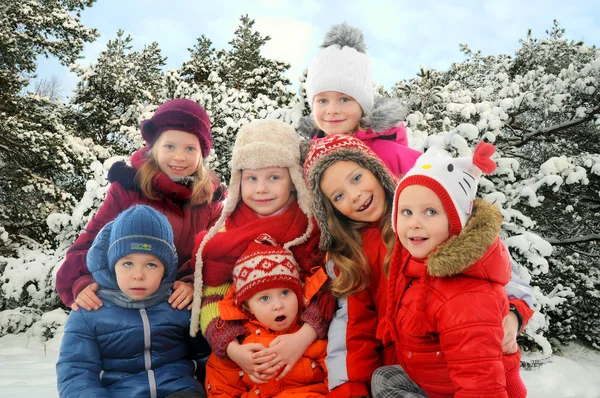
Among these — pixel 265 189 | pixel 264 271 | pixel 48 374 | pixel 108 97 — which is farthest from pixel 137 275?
pixel 108 97

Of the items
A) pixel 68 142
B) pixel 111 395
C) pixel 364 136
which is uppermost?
pixel 68 142

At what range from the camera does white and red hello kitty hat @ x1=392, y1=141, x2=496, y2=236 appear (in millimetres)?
1820

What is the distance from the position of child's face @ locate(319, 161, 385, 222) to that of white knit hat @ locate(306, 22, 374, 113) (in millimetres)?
749

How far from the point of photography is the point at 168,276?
245 cm

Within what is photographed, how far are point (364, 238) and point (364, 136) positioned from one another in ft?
2.27

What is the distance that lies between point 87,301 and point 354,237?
1.37 m

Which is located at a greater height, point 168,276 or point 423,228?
point 423,228

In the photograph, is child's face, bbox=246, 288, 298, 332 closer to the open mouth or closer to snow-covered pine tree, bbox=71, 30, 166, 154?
the open mouth

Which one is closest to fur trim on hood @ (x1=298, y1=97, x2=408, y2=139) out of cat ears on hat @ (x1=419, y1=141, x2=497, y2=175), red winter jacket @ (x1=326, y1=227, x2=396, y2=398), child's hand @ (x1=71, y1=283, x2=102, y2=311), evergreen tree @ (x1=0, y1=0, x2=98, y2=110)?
red winter jacket @ (x1=326, y1=227, x2=396, y2=398)

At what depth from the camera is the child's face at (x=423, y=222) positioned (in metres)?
1.83

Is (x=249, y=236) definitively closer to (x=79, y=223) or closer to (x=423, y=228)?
(x=423, y=228)

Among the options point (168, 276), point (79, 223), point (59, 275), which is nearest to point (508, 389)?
point (168, 276)

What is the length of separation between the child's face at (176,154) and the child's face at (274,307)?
1.05 metres

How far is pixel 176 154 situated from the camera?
284 centimetres
